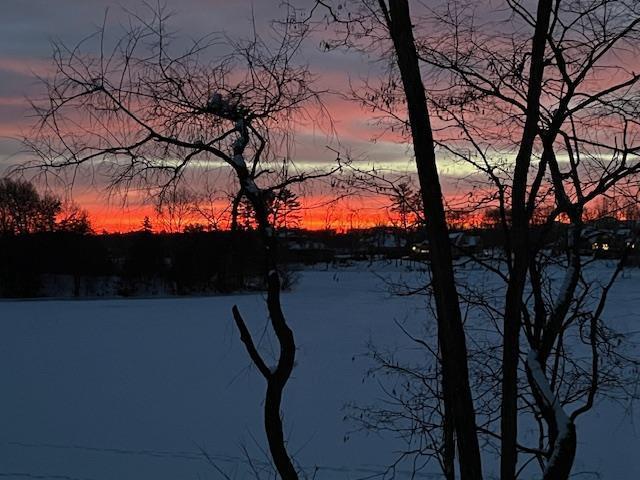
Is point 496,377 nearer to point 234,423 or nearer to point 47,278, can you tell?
point 234,423

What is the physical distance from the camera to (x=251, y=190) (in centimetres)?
403

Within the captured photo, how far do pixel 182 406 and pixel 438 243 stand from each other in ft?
28.6

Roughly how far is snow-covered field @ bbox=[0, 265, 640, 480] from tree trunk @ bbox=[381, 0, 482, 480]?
1995 millimetres

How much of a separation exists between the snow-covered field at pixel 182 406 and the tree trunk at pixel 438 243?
199 centimetres

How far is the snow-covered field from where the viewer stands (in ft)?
27.8

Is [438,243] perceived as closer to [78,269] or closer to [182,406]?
[182,406]

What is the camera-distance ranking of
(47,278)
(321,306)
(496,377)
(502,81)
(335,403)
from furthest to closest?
(47,278) < (321,306) < (335,403) < (496,377) < (502,81)

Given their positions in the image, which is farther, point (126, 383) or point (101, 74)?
point (126, 383)

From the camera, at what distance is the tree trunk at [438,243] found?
3.64 m

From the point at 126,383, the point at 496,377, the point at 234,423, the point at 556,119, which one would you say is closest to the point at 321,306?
the point at 126,383

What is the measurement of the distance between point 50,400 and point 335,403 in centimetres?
507

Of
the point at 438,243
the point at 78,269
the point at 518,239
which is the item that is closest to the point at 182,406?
the point at 438,243

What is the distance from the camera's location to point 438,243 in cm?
368

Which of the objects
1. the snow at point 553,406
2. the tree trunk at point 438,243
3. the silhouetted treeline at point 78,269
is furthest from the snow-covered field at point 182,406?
the silhouetted treeline at point 78,269
